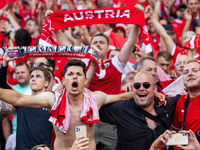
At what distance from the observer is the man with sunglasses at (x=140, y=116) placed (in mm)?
4332

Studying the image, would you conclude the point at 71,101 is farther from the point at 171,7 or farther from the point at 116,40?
the point at 171,7

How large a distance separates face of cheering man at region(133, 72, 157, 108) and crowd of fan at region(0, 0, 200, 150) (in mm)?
507

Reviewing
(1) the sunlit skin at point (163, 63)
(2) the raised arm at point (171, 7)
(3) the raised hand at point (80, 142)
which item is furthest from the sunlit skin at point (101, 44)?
(2) the raised arm at point (171, 7)

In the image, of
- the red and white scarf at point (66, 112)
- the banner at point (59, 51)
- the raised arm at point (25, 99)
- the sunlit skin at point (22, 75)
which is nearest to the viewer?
the raised arm at point (25, 99)

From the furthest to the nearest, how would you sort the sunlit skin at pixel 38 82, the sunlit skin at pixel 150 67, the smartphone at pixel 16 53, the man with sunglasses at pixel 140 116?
the sunlit skin at pixel 38 82 → the sunlit skin at pixel 150 67 → the smartphone at pixel 16 53 → the man with sunglasses at pixel 140 116

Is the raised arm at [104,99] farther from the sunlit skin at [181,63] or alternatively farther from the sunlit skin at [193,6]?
the sunlit skin at [193,6]

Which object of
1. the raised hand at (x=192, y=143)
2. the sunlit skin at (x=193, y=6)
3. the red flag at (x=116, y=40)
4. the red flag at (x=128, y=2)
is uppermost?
the red flag at (x=128, y=2)

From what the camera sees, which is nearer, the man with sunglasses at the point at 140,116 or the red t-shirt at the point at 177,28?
the man with sunglasses at the point at 140,116

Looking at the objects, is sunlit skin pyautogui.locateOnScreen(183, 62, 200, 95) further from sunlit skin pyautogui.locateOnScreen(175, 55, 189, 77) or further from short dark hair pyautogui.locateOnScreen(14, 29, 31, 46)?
short dark hair pyautogui.locateOnScreen(14, 29, 31, 46)

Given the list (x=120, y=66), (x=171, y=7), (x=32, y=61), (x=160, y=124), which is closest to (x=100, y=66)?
(x=120, y=66)

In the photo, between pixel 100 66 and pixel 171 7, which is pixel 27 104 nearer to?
pixel 100 66

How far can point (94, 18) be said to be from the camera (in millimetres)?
5637

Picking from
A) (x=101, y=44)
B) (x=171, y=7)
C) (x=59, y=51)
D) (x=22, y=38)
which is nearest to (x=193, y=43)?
(x=101, y=44)

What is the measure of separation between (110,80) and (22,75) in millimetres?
2208
